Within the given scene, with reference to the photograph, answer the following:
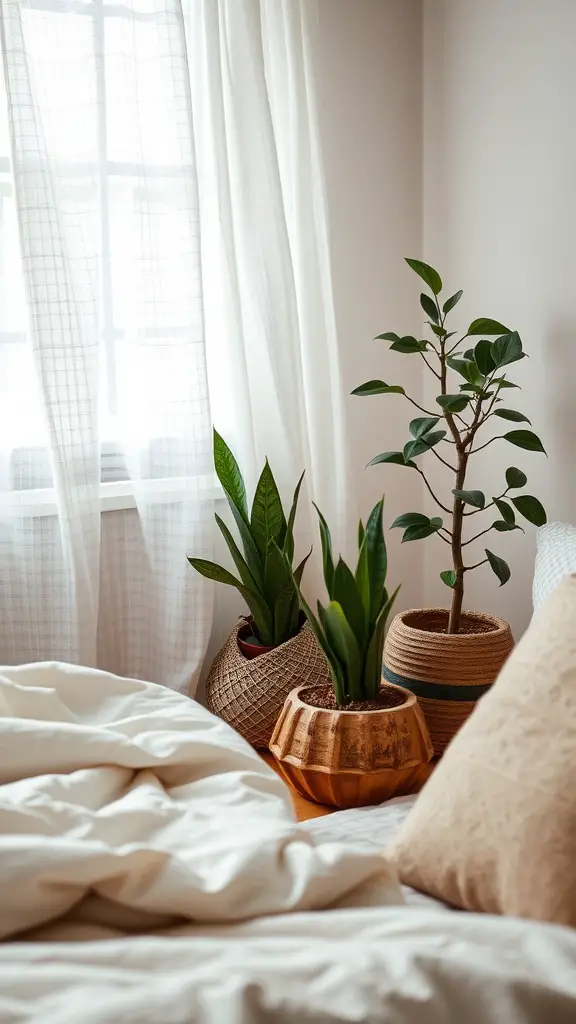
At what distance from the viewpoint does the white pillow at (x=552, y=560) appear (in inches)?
79.9

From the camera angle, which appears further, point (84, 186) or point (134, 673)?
point (134, 673)

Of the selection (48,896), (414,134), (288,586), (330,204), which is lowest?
(288,586)

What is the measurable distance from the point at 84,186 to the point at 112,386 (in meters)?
0.57

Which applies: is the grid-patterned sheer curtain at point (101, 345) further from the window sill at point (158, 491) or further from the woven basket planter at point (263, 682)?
the woven basket planter at point (263, 682)

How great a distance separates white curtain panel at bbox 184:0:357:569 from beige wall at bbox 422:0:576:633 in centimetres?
47

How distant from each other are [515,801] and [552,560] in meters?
1.05

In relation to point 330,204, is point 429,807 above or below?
below

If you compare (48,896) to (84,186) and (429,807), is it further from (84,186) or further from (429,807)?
(84,186)

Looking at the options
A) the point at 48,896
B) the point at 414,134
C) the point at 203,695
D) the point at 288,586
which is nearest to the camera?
the point at 48,896

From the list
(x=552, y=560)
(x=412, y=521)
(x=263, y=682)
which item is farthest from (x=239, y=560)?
(x=552, y=560)

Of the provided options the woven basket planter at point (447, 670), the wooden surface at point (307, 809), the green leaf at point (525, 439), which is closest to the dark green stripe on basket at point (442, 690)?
the woven basket planter at point (447, 670)

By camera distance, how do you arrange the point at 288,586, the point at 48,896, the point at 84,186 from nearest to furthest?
the point at 48,896, the point at 84,186, the point at 288,586

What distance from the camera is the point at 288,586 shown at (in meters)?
2.87

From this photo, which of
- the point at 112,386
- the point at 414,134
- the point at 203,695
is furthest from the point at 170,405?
the point at 414,134
